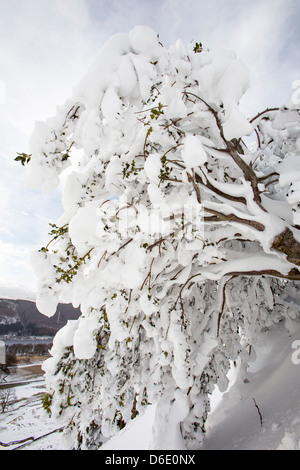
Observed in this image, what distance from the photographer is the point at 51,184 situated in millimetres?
2764

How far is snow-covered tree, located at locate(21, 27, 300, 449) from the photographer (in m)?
2.45

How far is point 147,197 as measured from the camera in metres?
3.49

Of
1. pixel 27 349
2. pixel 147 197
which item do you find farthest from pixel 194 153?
pixel 27 349

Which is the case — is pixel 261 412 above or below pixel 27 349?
above

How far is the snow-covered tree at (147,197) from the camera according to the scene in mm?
2451

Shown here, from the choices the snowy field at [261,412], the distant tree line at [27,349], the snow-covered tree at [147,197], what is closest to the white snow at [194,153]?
the snow-covered tree at [147,197]

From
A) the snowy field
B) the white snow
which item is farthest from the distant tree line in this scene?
the white snow

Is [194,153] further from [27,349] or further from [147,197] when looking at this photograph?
[27,349]

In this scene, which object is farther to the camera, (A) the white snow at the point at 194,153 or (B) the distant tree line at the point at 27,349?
(B) the distant tree line at the point at 27,349

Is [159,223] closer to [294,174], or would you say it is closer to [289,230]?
[294,174]

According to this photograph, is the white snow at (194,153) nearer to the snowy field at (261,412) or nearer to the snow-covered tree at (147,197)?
the snow-covered tree at (147,197)

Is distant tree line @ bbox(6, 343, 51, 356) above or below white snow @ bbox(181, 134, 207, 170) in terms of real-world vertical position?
below

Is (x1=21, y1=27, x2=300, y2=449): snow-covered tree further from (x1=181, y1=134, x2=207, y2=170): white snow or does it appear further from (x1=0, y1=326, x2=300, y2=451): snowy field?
(x1=0, y1=326, x2=300, y2=451): snowy field
